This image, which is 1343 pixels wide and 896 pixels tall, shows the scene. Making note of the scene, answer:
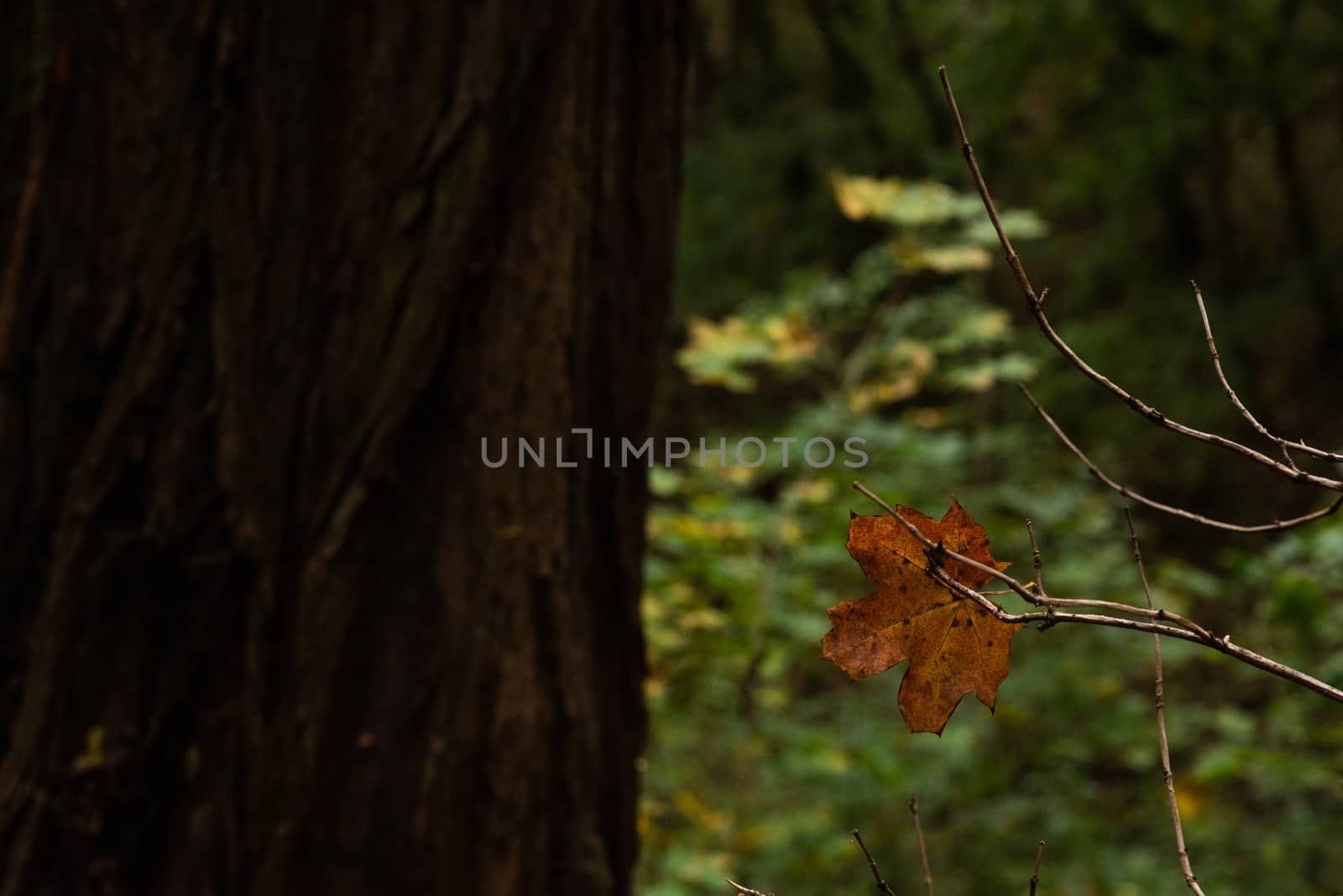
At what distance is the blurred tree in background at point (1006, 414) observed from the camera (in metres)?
2.28

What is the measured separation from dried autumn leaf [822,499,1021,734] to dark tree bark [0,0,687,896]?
595 millimetres

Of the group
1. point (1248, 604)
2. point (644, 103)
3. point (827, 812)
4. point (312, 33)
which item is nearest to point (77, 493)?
point (312, 33)

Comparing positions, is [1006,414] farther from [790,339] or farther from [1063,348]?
[1063,348]

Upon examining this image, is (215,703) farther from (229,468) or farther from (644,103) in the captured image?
(644,103)

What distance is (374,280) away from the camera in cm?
95

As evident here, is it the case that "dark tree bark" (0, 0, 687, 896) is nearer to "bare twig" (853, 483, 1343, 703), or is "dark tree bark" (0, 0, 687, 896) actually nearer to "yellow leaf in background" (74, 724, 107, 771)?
Answer: "yellow leaf in background" (74, 724, 107, 771)

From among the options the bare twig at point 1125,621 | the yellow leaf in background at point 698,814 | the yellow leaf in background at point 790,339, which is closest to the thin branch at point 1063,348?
the bare twig at point 1125,621

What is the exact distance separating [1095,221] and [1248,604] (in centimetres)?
317

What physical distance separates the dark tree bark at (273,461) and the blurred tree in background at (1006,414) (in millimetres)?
1035

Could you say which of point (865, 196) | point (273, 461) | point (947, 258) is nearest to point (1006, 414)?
point (947, 258)

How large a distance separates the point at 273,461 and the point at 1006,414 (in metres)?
4.74

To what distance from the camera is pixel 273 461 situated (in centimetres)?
94

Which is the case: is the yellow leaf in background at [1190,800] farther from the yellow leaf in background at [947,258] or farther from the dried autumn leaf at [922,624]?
the dried autumn leaf at [922,624]

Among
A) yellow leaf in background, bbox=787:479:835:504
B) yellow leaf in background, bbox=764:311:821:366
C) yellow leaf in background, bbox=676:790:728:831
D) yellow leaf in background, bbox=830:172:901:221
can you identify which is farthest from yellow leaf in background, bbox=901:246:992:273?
yellow leaf in background, bbox=676:790:728:831
